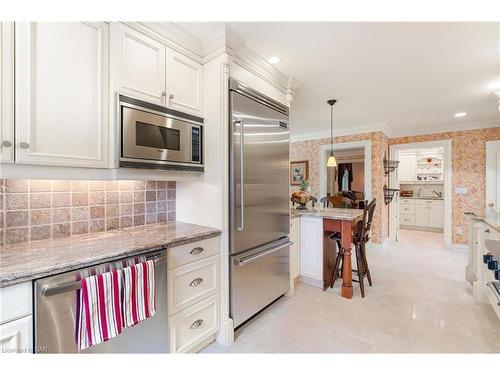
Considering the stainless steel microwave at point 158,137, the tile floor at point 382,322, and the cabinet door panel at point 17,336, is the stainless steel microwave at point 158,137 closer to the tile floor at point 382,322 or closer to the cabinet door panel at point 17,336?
the cabinet door panel at point 17,336

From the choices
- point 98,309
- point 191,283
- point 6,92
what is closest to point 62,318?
point 98,309

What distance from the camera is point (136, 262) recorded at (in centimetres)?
127

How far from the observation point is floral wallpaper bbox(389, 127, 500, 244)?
Answer: 4125 millimetres

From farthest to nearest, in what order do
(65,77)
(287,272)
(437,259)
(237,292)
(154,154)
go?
1. (437,259)
2. (287,272)
3. (237,292)
4. (154,154)
5. (65,77)

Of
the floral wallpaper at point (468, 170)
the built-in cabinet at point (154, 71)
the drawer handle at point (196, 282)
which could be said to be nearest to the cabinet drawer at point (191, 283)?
the drawer handle at point (196, 282)

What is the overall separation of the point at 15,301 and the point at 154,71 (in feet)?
4.73

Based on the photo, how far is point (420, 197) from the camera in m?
6.60

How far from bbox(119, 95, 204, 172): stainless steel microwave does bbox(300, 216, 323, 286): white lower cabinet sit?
1.55m

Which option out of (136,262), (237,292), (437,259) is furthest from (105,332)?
(437,259)

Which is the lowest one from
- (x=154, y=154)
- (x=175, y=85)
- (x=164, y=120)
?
(x=154, y=154)

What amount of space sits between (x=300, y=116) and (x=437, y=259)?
331 centimetres

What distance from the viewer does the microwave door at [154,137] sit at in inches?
56.5

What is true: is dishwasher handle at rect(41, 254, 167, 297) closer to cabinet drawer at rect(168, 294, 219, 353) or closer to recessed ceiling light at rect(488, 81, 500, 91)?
cabinet drawer at rect(168, 294, 219, 353)
